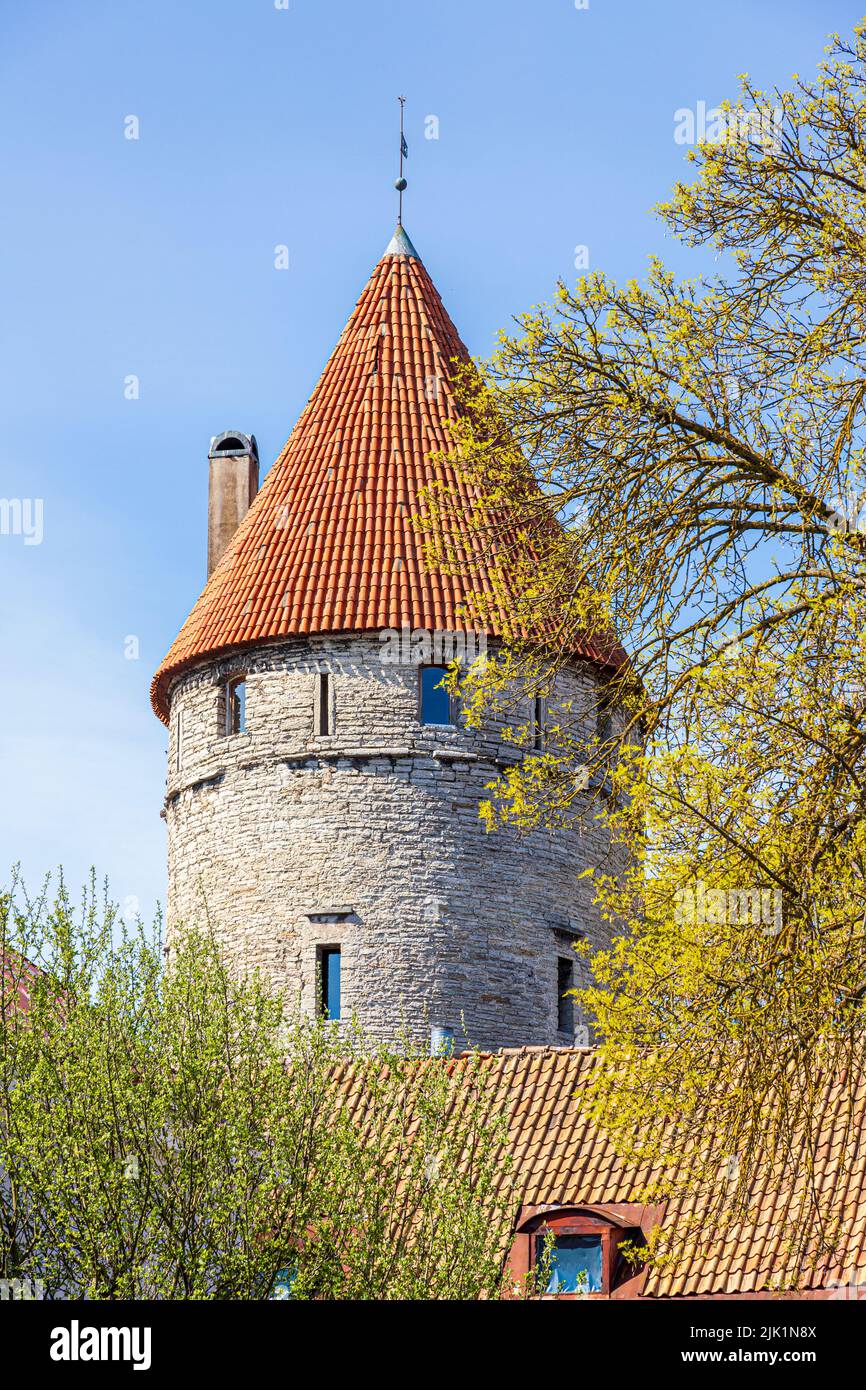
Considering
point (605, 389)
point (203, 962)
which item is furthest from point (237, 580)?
point (605, 389)

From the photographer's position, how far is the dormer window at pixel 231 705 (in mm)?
26453

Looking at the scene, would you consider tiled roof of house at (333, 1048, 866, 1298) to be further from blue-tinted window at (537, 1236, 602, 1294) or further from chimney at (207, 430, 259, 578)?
chimney at (207, 430, 259, 578)

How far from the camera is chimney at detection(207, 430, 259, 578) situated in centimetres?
3008

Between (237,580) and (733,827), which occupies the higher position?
(237,580)

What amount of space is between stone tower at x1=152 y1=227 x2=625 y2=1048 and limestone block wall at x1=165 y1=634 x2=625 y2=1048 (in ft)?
0.07

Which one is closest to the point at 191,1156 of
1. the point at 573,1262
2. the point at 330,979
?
the point at 573,1262

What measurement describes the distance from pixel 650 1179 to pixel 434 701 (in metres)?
7.06

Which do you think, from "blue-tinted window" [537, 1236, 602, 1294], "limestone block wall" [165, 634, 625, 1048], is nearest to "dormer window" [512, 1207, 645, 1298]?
"blue-tinted window" [537, 1236, 602, 1294]

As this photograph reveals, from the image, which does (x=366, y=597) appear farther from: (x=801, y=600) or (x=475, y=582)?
(x=801, y=600)

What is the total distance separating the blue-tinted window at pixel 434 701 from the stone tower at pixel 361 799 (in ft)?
0.07

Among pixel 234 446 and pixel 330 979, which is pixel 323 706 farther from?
pixel 234 446

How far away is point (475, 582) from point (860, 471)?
13.7 m

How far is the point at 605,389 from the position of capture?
1320 centimetres

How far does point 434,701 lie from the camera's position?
25.5 meters
